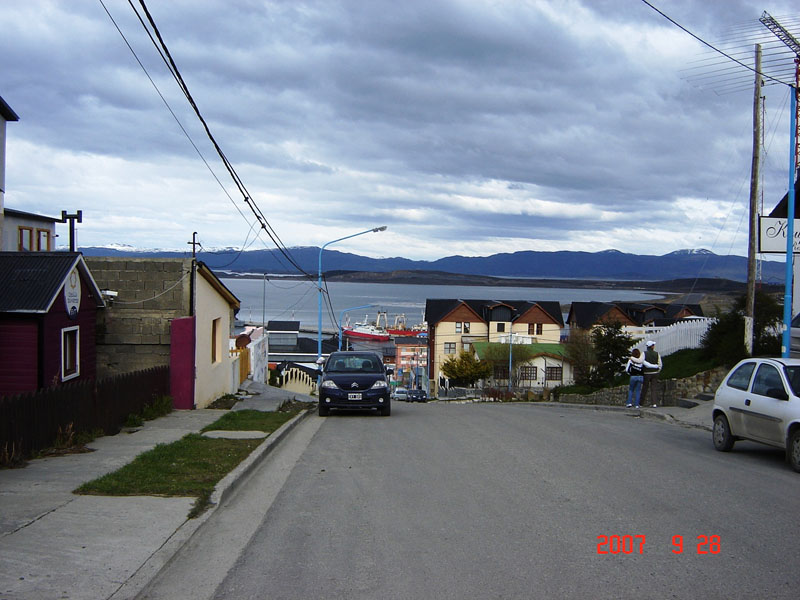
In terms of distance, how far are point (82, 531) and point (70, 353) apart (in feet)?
31.6

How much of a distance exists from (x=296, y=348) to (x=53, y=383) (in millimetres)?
66910

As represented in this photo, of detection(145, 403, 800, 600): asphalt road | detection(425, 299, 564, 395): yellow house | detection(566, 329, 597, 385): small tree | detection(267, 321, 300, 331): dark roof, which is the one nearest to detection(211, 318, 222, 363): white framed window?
detection(145, 403, 800, 600): asphalt road

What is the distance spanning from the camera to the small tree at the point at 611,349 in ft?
95.0

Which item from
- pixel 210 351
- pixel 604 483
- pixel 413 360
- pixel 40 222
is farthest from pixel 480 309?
pixel 604 483

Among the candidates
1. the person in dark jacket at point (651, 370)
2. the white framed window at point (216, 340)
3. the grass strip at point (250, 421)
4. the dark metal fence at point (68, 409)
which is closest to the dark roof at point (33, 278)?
the dark metal fence at point (68, 409)

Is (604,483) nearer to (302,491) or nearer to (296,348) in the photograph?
(302,491)

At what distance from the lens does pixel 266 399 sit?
21.9 meters

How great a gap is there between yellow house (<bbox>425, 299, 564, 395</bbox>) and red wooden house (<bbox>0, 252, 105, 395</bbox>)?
52881mm

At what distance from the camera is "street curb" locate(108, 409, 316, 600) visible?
526 centimetres

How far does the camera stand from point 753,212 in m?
21.6

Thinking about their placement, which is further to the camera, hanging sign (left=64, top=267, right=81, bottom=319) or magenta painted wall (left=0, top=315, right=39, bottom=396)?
hanging sign (left=64, top=267, right=81, bottom=319)

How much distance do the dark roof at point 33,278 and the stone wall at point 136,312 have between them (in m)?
2.73

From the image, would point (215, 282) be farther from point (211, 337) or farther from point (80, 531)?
point (80, 531)

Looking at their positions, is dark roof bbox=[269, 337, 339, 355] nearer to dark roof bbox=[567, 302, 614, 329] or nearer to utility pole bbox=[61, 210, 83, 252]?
dark roof bbox=[567, 302, 614, 329]
